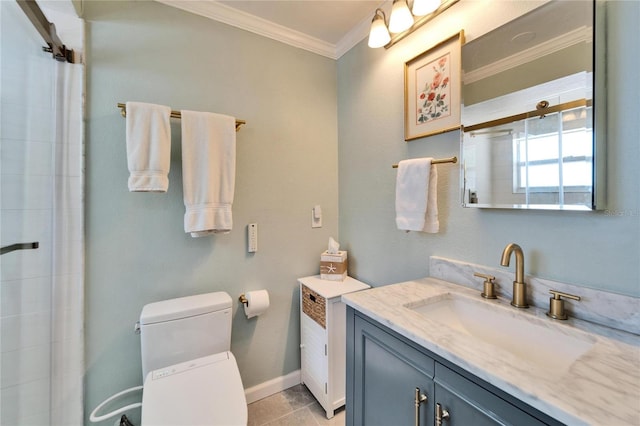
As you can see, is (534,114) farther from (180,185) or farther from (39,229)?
(39,229)

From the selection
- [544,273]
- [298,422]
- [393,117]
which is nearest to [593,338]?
[544,273]

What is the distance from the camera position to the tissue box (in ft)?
5.90

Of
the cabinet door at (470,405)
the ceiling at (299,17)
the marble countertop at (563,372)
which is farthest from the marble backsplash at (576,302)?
the ceiling at (299,17)

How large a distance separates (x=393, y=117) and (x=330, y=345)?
1.38 meters

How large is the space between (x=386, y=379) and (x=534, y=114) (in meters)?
1.08

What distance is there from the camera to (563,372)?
1.93ft

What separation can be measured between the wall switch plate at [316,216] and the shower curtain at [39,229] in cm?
128

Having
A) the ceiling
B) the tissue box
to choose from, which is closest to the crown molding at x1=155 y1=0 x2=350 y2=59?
the ceiling

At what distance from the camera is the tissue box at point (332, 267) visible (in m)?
1.80

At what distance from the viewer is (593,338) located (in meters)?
0.73

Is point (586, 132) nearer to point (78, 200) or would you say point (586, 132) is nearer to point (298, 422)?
point (298, 422)

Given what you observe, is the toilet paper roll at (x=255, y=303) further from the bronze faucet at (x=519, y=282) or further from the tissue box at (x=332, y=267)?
the bronze faucet at (x=519, y=282)

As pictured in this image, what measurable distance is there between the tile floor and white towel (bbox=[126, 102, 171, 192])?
1.43 metres

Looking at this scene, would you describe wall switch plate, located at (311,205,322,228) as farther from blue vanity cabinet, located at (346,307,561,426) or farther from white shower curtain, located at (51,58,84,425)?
white shower curtain, located at (51,58,84,425)
